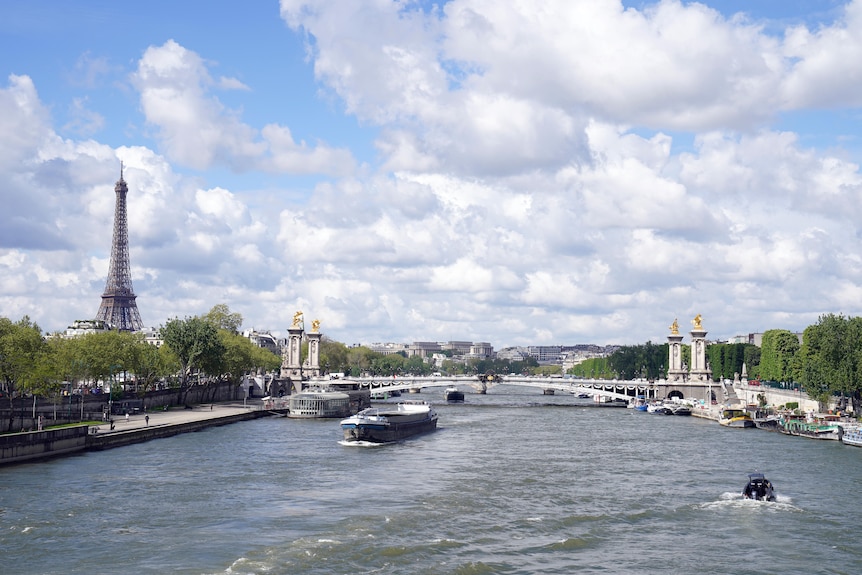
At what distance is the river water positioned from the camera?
3441 cm

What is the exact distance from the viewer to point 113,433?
6844 centimetres

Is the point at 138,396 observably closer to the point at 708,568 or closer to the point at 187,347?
the point at 187,347

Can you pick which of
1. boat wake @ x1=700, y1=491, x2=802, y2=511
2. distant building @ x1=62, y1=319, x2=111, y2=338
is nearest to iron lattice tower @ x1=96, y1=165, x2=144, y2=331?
distant building @ x1=62, y1=319, x2=111, y2=338

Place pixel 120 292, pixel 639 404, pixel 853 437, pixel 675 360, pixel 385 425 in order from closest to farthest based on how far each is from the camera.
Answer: pixel 853 437 → pixel 385 425 → pixel 639 404 → pixel 675 360 → pixel 120 292

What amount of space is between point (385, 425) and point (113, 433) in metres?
21.2

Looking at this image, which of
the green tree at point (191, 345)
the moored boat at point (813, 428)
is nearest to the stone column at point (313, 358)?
the green tree at point (191, 345)

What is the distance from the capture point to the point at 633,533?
3975 centimetres

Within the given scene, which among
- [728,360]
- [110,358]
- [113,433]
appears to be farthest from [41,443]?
[728,360]

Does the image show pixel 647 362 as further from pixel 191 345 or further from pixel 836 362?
pixel 191 345

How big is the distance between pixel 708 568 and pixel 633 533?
599 cm

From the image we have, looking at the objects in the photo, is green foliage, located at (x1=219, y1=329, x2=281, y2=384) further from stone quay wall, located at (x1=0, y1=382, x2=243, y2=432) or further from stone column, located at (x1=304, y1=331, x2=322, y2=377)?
stone column, located at (x1=304, y1=331, x2=322, y2=377)

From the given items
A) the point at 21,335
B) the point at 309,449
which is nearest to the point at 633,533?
the point at 309,449

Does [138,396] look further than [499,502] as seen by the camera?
Yes

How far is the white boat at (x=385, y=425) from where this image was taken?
76.8m
